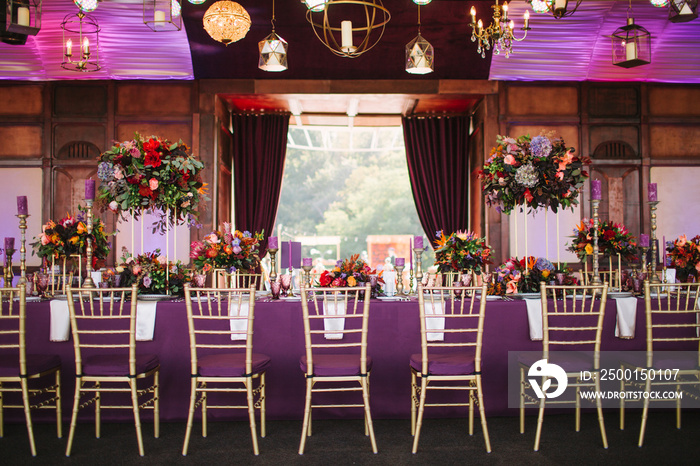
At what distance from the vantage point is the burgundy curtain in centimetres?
841

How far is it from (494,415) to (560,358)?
0.84 metres

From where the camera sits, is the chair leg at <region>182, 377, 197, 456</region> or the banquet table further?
the banquet table

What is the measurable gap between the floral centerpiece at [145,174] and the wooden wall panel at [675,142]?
601 centimetres

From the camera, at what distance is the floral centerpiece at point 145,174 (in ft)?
13.8

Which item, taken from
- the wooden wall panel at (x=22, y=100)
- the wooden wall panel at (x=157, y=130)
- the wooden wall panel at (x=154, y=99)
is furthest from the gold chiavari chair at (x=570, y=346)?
the wooden wall panel at (x=22, y=100)

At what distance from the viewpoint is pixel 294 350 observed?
13.4 ft

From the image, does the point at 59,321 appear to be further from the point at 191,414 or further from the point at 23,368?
the point at 191,414

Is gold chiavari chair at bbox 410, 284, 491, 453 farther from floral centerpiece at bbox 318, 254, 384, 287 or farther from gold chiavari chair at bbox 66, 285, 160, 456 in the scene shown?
gold chiavari chair at bbox 66, 285, 160, 456

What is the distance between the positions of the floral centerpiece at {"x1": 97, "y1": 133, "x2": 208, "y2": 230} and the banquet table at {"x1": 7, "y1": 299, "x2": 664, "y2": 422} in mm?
825

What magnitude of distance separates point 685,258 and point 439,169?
12.9ft

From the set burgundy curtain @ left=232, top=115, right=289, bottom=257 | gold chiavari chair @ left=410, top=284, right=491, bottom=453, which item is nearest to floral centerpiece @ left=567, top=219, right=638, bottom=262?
gold chiavari chair @ left=410, top=284, right=491, bottom=453

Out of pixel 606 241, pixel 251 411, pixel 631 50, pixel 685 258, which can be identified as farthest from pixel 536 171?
pixel 251 411

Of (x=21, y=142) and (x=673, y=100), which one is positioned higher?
(x=673, y=100)

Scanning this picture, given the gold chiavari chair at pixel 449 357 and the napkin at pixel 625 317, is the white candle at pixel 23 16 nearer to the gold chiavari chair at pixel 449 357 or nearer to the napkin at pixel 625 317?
the gold chiavari chair at pixel 449 357
